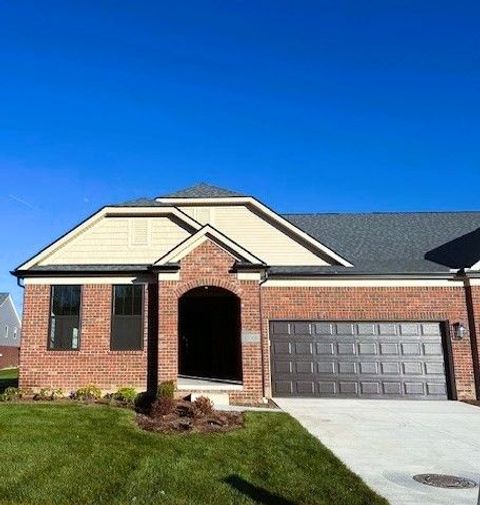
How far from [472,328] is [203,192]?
10514 mm

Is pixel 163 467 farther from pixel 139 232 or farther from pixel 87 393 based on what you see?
pixel 139 232

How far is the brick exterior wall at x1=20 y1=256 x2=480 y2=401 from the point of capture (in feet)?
47.0

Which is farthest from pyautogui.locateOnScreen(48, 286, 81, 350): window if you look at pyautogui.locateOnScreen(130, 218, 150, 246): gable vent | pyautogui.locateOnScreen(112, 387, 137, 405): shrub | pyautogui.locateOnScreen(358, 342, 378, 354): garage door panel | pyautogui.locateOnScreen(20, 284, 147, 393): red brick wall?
pyautogui.locateOnScreen(358, 342, 378, 354): garage door panel

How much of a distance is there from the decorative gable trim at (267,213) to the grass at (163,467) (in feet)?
24.2

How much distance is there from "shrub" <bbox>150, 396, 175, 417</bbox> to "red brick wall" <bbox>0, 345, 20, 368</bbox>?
39950mm

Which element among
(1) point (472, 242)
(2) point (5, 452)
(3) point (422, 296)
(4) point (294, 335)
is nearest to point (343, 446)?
(2) point (5, 452)

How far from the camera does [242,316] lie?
14.4 m

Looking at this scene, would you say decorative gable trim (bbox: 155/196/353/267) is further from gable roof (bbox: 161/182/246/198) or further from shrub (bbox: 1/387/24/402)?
shrub (bbox: 1/387/24/402)

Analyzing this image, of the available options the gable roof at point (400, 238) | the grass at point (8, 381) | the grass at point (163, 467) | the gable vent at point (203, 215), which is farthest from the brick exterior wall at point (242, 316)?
the grass at point (163, 467)

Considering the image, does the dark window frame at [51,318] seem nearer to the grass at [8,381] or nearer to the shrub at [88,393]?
the shrub at [88,393]

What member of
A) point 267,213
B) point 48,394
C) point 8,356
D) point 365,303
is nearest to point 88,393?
point 48,394

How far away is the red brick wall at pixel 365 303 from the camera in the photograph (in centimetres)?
1570

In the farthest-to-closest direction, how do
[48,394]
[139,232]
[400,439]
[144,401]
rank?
[139,232], [48,394], [144,401], [400,439]

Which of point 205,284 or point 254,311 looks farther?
point 205,284
